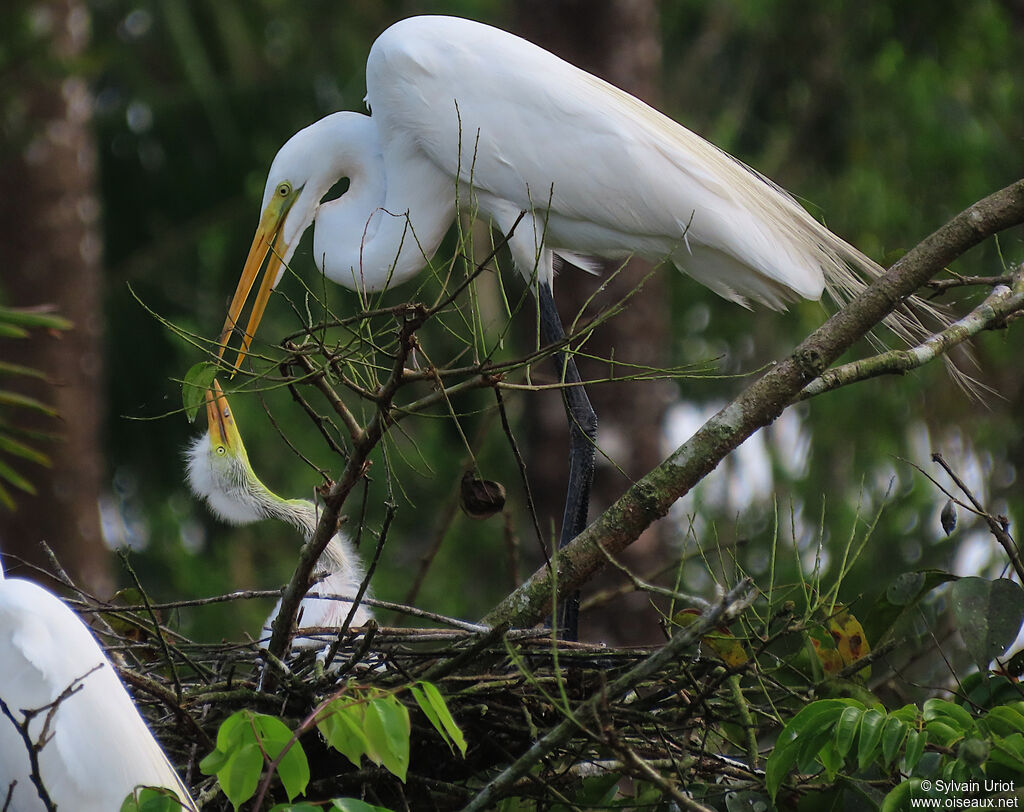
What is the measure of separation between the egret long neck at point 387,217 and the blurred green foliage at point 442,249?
388cm

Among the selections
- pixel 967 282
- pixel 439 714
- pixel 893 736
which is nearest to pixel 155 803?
pixel 439 714

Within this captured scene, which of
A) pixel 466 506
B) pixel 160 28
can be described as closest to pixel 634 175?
pixel 466 506

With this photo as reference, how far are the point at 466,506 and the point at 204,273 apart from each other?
6.99m

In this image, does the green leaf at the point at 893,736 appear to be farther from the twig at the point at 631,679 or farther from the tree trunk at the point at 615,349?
the tree trunk at the point at 615,349

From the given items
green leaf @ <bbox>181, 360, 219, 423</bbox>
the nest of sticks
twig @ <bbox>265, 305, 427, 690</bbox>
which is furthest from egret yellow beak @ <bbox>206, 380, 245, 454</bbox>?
twig @ <bbox>265, 305, 427, 690</bbox>

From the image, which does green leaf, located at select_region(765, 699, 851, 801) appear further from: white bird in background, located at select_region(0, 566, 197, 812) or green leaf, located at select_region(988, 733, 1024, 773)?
white bird in background, located at select_region(0, 566, 197, 812)

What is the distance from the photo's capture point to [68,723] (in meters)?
1.95

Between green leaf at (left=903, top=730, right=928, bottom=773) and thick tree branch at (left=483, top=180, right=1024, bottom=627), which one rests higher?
thick tree branch at (left=483, top=180, right=1024, bottom=627)

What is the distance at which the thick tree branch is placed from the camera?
6.85 ft

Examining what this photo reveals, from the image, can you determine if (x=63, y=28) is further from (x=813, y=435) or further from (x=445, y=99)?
(x=813, y=435)

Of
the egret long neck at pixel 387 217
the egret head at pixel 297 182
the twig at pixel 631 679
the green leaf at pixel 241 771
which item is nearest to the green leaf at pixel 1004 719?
the twig at pixel 631 679

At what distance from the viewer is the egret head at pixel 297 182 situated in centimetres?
322

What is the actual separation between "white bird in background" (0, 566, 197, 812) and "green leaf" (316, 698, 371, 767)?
1.68 feet

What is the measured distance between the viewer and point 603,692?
1444mm
